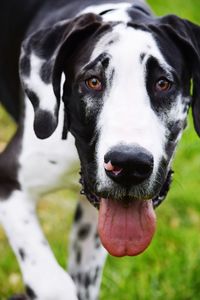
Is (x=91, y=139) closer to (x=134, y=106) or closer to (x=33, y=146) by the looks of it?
(x=134, y=106)

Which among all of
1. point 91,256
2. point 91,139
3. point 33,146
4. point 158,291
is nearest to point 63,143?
point 33,146

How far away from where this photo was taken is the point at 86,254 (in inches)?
172

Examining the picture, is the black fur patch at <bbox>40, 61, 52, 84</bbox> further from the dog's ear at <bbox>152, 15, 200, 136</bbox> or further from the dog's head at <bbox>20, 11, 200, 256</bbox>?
the dog's ear at <bbox>152, 15, 200, 136</bbox>

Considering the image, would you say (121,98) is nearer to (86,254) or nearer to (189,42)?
(189,42)

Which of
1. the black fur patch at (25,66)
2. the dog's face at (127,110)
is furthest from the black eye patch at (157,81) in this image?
the black fur patch at (25,66)

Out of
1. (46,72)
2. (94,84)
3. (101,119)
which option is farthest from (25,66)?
(101,119)

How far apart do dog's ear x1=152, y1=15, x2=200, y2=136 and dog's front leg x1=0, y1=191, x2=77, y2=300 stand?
0.75 meters

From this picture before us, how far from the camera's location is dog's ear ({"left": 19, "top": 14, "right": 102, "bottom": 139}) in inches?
143

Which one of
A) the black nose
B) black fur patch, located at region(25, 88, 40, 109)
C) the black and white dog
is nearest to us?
the black nose

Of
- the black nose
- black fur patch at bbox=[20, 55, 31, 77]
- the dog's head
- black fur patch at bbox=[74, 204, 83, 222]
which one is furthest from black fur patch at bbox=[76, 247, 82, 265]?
the black nose

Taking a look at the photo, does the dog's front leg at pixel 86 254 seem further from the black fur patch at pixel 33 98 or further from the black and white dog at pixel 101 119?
the black fur patch at pixel 33 98

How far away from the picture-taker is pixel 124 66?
11.2 feet

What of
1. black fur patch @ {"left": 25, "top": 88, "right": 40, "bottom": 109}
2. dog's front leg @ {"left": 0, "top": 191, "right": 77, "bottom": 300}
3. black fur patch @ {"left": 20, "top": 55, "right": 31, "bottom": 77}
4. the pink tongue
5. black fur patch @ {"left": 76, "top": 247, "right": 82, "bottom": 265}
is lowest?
black fur patch @ {"left": 76, "top": 247, "right": 82, "bottom": 265}

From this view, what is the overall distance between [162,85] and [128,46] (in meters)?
0.18
